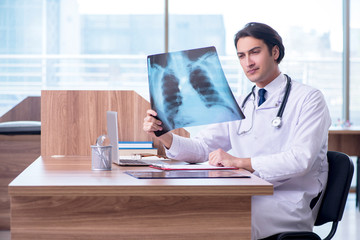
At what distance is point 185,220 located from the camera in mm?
1310

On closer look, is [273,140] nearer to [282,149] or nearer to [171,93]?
[282,149]

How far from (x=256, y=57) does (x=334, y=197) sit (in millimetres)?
638

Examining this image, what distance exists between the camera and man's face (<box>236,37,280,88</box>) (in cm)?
197

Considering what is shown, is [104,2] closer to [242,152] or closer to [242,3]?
[242,3]

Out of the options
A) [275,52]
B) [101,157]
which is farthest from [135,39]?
[101,157]

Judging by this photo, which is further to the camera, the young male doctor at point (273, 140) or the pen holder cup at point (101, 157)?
the young male doctor at point (273, 140)

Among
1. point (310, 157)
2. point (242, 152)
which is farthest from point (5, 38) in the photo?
Answer: point (310, 157)

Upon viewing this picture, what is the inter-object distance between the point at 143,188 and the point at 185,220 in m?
0.17

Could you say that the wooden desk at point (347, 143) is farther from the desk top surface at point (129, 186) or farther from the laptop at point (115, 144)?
the desk top surface at point (129, 186)

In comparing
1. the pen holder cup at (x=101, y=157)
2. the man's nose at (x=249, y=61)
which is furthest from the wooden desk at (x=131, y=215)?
the man's nose at (x=249, y=61)

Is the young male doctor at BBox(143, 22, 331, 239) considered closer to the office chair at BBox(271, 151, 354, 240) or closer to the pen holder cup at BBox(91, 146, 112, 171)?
the office chair at BBox(271, 151, 354, 240)

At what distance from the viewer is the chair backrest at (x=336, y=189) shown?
1.62 meters

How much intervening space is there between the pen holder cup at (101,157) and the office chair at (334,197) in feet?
1.93

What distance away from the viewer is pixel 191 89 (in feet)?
5.44
